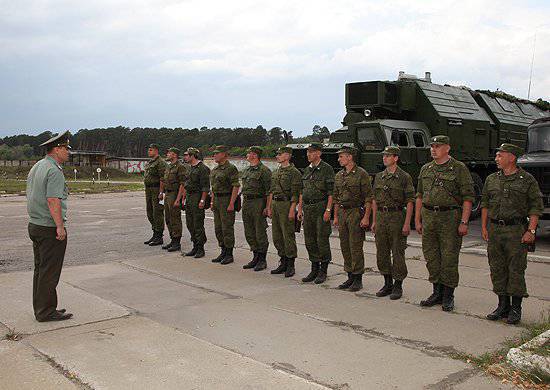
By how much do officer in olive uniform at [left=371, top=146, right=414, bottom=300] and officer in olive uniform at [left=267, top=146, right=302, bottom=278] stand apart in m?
1.37

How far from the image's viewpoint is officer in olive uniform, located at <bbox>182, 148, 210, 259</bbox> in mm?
9086

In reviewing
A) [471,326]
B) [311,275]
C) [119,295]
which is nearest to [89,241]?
[119,295]

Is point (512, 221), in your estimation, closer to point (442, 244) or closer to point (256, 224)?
point (442, 244)

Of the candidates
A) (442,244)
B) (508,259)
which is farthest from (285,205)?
(508,259)

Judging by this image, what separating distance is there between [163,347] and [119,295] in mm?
2103

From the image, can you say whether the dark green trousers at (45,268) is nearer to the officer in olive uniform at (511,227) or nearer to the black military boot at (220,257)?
the black military boot at (220,257)

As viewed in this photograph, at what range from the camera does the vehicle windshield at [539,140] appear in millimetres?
10773

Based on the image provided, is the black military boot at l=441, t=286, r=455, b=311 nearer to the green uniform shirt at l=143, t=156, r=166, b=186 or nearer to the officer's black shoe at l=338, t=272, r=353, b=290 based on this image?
the officer's black shoe at l=338, t=272, r=353, b=290

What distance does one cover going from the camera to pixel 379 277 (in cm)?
742

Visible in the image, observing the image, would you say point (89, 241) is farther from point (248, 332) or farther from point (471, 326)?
point (471, 326)

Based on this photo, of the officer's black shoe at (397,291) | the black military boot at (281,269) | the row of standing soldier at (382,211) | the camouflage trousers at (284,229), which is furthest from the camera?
the black military boot at (281,269)

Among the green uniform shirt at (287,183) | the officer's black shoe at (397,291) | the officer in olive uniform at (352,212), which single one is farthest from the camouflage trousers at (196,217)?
the officer's black shoe at (397,291)

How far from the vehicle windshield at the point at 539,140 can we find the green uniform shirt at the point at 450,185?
598 cm

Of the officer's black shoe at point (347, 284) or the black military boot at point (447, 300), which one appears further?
the officer's black shoe at point (347, 284)
